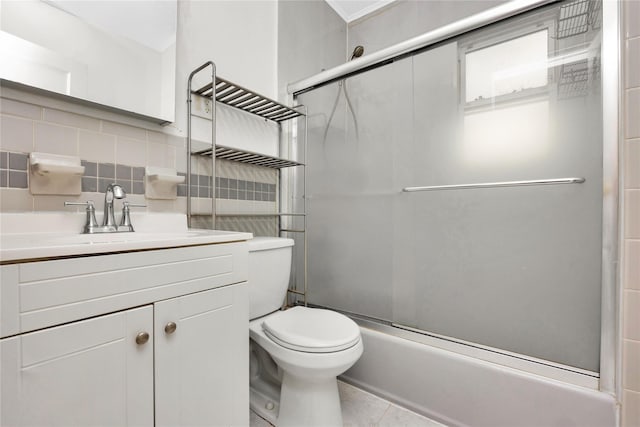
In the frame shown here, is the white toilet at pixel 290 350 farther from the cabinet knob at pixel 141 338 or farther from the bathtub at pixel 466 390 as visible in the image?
the cabinet knob at pixel 141 338

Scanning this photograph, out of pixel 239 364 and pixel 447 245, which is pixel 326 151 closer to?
pixel 447 245

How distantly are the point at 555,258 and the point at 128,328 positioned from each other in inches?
54.6

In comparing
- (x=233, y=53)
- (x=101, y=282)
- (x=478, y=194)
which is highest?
(x=233, y=53)

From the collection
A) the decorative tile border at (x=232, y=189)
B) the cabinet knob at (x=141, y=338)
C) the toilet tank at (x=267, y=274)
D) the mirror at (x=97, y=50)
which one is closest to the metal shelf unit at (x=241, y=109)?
the decorative tile border at (x=232, y=189)

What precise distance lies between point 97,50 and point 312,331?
4.19 ft

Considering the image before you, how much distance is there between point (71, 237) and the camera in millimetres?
892

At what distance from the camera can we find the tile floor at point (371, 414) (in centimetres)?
119

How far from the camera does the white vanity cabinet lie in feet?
1.86

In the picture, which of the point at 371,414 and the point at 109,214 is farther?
the point at 371,414

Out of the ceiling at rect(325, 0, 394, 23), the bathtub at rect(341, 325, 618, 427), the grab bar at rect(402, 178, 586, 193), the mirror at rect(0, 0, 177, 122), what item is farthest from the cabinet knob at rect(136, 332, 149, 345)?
the ceiling at rect(325, 0, 394, 23)

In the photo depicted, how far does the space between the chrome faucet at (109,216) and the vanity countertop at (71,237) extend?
0.03 meters

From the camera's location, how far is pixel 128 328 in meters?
A: 0.70

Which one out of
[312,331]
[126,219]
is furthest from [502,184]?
[126,219]

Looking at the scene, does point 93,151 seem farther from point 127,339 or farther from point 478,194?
point 478,194
